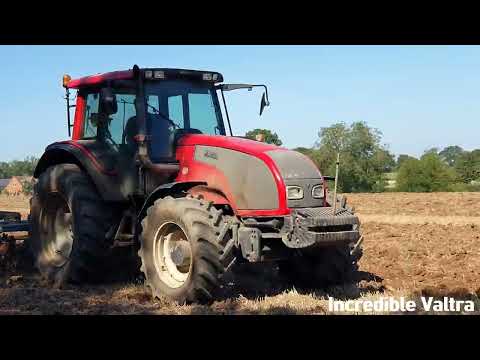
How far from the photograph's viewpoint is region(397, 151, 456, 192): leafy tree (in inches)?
1766

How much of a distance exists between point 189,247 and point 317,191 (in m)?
1.56

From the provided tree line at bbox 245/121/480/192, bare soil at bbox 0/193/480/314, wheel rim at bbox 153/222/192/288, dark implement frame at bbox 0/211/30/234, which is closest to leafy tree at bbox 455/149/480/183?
tree line at bbox 245/121/480/192

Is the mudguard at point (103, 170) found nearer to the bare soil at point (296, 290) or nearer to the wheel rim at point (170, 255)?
the wheel rim at point (170, 255)

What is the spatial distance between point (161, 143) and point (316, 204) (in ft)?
6.57

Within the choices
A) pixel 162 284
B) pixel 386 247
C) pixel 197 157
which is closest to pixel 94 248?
pixel 162 284

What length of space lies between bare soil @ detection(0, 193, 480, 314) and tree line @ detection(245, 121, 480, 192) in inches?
954

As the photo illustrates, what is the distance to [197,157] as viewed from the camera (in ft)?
23.1

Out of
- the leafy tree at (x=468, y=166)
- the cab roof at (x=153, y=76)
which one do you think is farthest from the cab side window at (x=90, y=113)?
the leafy tree at (x=468, y=166)

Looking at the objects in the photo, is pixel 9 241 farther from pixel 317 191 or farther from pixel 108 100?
pixel 317 191

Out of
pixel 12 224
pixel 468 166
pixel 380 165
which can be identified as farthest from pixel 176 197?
pixel 380 165

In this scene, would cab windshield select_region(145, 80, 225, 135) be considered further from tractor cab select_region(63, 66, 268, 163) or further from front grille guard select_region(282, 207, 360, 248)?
front grille guard select_region(282, 207, 360, 248)

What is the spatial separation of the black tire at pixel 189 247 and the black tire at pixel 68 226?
2.90 feet

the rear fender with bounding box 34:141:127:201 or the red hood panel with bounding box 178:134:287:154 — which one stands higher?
the red hood panel with bounding box 178:134:287:154
